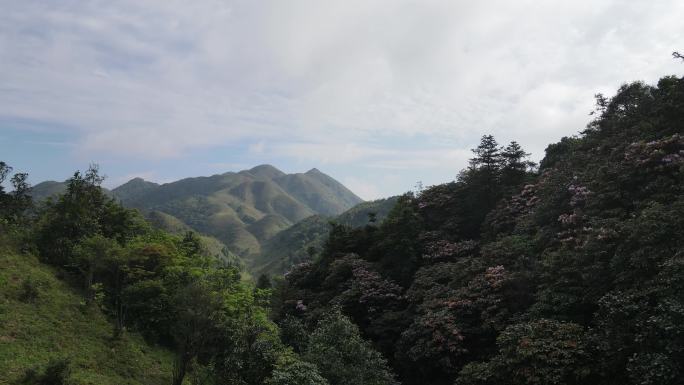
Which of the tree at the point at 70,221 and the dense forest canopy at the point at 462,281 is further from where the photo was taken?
the tree at the point at 70,221

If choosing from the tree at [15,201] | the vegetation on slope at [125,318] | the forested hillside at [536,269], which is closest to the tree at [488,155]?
the forested hillside at [536,269]

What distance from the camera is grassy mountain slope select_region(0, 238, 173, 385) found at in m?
19.2

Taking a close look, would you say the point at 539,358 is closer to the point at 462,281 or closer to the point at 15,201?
the point at 462,281

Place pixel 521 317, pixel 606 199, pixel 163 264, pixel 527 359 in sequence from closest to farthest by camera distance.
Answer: pixel 527 359
pixel 521 317
pixel 606 199
pixel 163 264

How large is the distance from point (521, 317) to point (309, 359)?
363 inches

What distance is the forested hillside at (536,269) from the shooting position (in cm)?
1227

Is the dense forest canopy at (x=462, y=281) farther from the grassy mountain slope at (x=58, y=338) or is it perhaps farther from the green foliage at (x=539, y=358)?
the grassy mountain slope at (x=58, y=338)

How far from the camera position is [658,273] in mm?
12852

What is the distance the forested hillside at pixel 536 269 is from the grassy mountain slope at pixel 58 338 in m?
9.72

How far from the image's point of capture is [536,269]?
62.8 ft

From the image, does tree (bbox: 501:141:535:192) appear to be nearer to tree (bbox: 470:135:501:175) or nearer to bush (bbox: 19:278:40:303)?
tree (bbox: 470:135:501:175)

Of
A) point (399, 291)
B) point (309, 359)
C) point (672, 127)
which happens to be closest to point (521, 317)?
point (309, 359)

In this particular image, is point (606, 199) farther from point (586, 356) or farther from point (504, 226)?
point (586, 356)

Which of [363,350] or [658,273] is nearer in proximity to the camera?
[658,273]
